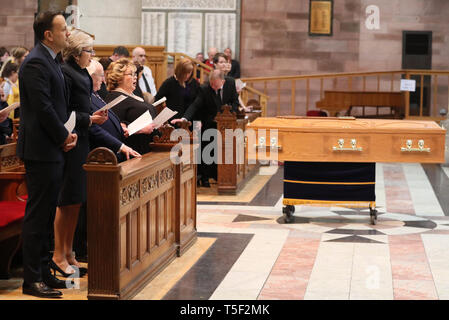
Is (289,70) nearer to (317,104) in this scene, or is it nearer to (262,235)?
(317,104)

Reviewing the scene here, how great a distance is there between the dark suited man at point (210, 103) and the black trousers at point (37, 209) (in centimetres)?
464


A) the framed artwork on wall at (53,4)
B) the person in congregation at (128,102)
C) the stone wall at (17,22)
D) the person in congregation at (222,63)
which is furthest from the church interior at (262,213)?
the stone wall at (17,22)

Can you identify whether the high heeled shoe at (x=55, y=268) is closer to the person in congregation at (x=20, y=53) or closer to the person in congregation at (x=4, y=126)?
the person in congregation at (x=4, y=126)

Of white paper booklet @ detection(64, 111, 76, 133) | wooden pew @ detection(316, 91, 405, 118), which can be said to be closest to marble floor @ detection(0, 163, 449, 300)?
white paper booklet @ detection(64, 111, 76, 133)

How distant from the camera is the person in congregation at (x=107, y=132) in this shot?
534 centimetres

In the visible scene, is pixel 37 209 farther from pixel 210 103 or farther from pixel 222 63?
pixel 222 63

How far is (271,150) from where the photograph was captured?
7.25 m

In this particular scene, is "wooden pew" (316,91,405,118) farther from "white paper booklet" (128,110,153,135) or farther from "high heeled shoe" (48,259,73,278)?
"high heeled shoe" (48,259,73,278)

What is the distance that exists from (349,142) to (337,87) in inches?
413

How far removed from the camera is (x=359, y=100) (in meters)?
15.9

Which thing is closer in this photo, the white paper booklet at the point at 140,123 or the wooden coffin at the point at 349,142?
the white paper booklet at the point at 140,123

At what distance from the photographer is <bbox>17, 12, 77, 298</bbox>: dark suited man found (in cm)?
462

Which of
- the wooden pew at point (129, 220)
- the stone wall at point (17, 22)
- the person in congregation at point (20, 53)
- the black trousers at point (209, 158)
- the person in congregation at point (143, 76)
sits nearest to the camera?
the wooden pew at point (129, 220)

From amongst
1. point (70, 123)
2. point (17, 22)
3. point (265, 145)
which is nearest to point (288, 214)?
point (265, 145)
